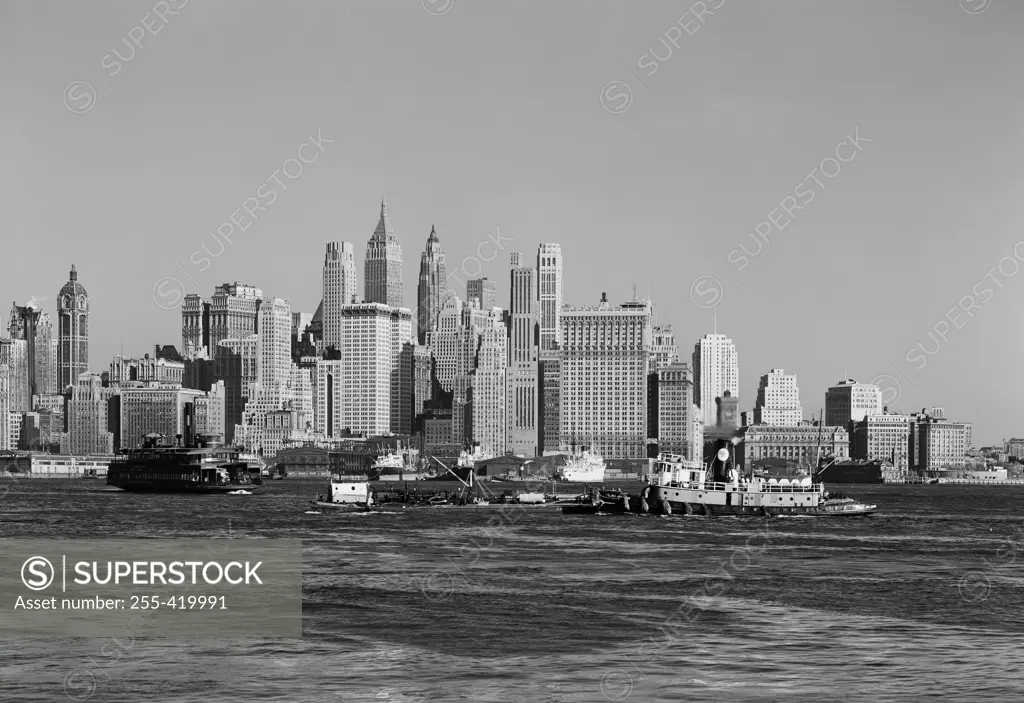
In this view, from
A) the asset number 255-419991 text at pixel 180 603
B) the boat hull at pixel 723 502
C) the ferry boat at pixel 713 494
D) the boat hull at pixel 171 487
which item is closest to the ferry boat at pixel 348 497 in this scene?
the boat hull at pixel 723 502

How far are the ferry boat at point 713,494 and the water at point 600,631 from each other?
2074 centimetres

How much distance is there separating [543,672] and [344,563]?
106ft

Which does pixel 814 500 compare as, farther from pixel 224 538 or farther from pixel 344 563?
pixel 344 563

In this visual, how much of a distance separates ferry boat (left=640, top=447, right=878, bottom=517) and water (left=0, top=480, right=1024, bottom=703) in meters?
20.7

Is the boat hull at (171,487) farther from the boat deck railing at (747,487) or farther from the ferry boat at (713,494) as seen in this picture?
the boat deck railing at (747,487)

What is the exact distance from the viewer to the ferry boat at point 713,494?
115562 mm

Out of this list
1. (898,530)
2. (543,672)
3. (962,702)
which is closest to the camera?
(962,702)

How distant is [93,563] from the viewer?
71938 mm

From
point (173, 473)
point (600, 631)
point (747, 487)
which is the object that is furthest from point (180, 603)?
point (173, 473)

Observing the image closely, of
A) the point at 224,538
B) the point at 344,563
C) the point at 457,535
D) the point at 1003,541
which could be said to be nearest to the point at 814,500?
the point at 1003,541

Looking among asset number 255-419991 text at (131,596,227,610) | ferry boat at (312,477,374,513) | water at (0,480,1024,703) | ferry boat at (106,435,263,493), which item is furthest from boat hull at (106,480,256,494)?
asset number 255-419991 text at (131,596,227,610)

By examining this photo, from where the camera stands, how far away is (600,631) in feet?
159

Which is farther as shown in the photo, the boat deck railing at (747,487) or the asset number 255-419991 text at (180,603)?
the boat deck railing at (747,487)

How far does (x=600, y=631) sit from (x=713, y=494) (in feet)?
224
